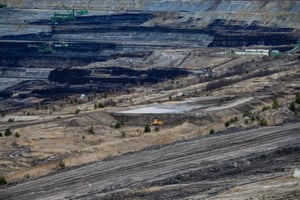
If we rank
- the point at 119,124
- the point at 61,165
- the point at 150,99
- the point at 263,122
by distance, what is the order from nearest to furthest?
the point at 61,165 → the point at 263,122 → the point at 119,124 → the point at 150,99

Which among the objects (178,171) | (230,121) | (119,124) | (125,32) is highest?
(178,171)

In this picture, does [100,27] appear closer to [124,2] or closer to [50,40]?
[50,40]

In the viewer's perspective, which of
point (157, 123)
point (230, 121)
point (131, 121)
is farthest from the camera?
point (131, 121)

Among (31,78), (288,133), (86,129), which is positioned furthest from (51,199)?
(31,78)

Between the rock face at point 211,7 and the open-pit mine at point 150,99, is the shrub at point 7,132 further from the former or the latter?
the rock face at point 211,7

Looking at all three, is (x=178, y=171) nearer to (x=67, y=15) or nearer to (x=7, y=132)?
(x=7, y=132)

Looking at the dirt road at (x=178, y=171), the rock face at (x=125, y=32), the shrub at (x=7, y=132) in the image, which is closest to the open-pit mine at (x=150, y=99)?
the dirt road at (x=178, y=171)

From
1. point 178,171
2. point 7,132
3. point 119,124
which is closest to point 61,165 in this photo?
point 178,171
